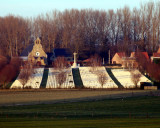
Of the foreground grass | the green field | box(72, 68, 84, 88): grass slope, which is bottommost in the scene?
box(72, 68, 84, 88): grass slope

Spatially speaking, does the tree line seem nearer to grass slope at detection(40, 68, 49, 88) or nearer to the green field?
grass slope at detection(40, 68, 49, 88)

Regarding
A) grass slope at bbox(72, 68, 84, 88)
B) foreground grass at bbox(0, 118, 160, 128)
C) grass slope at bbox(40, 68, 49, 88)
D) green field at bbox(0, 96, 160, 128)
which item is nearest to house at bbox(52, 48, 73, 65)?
grass slope at bbox(72, 68, 84, 88)

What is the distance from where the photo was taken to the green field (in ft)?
62.5

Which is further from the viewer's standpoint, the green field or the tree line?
the tree line

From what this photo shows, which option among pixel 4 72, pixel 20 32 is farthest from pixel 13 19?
pixel 4 72

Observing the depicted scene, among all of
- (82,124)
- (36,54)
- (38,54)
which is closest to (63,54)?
(38,54)

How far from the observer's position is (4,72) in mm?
54250

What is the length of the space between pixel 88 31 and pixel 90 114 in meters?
77.9

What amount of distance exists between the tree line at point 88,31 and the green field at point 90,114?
59.1m

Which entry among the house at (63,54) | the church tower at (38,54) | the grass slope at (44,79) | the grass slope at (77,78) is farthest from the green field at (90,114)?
the house at (63,54)

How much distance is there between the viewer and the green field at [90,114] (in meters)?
19.0

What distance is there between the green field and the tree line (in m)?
59.1

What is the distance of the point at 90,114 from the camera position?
24.3 m

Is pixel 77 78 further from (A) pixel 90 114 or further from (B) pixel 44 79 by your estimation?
(A) pixel 90 114
